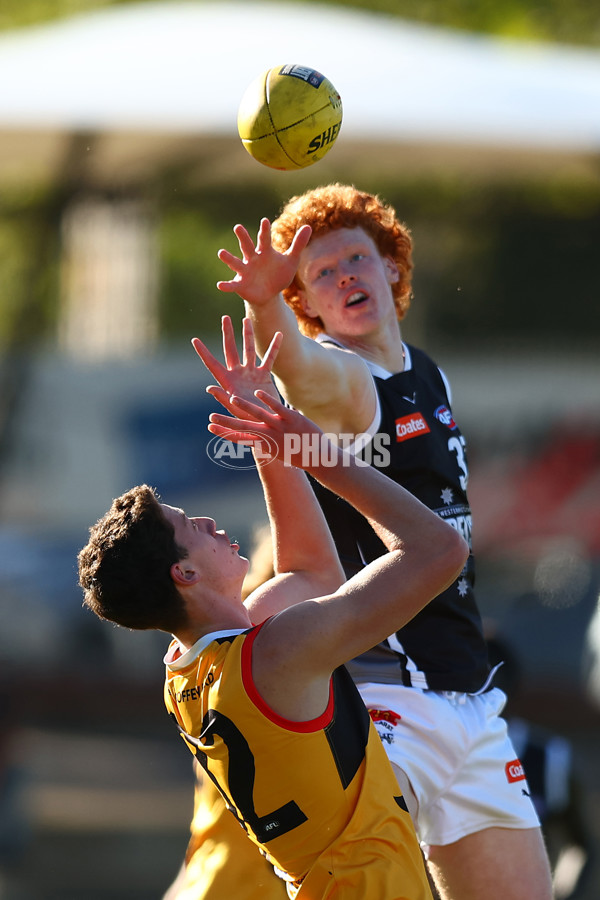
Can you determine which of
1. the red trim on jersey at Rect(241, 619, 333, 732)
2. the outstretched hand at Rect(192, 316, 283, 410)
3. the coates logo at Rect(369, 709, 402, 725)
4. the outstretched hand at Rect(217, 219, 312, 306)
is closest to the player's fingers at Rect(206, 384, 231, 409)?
the outstretched hand at Rect(192, 316, 283, 410)

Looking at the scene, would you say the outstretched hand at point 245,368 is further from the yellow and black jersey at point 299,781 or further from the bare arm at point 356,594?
the yellow and black jersey at point 299,781

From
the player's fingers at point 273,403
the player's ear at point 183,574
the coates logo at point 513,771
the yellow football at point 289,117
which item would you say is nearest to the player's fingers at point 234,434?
the player's fingers at point 273,403

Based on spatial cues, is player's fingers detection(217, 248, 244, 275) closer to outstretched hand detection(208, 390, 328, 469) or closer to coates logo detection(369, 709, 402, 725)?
outstretched hand detection(208, 390, 328, 469)

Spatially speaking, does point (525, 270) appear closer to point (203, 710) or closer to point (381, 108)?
point (381, 108)

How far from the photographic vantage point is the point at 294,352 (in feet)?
10.9

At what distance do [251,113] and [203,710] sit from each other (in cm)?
188

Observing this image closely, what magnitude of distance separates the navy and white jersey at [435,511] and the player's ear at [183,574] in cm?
79

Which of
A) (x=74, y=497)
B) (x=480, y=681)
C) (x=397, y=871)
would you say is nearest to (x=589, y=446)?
(x=74, y=497)

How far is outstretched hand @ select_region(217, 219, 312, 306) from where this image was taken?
3.21 meters

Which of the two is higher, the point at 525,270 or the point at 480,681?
the point at 525,270

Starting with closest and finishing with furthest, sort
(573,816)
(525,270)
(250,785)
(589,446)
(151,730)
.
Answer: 1. (250,785)
2. (573,816)
3. (151,730)
4. (589,446)
5. (525,270)

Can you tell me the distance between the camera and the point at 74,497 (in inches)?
570

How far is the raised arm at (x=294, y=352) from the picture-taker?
10.6 ft

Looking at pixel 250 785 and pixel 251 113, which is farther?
pixel 251 113
